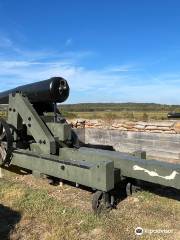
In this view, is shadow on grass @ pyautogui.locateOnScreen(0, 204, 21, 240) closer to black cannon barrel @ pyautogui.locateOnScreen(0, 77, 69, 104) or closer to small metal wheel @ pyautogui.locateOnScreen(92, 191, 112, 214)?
small metal wheel @ pyautogui.locateOnScreen(92, 191, 112, 214)

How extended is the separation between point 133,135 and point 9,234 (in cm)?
579

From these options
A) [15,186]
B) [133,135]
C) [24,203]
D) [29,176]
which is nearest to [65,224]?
[24,203]

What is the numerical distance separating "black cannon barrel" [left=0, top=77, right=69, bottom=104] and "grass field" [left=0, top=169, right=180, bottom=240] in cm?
183

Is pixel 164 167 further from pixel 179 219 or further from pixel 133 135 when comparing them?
pixel 133 135

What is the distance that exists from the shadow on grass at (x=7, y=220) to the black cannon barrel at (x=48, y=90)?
2.39 m

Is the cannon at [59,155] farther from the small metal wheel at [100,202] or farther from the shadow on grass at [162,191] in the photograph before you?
the shadow on grass at [162,191]

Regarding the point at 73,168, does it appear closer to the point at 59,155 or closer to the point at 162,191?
the point at 59,155

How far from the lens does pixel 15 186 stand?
21.7ft

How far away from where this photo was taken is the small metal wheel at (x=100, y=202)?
16.8 ft

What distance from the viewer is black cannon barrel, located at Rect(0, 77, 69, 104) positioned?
687cm

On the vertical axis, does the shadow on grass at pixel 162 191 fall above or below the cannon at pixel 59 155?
below

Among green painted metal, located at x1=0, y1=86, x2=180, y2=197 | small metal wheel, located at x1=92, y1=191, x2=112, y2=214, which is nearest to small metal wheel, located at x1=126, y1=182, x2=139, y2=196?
green painted metal, located at x1=0, y1=86, x2=180, y2=197
